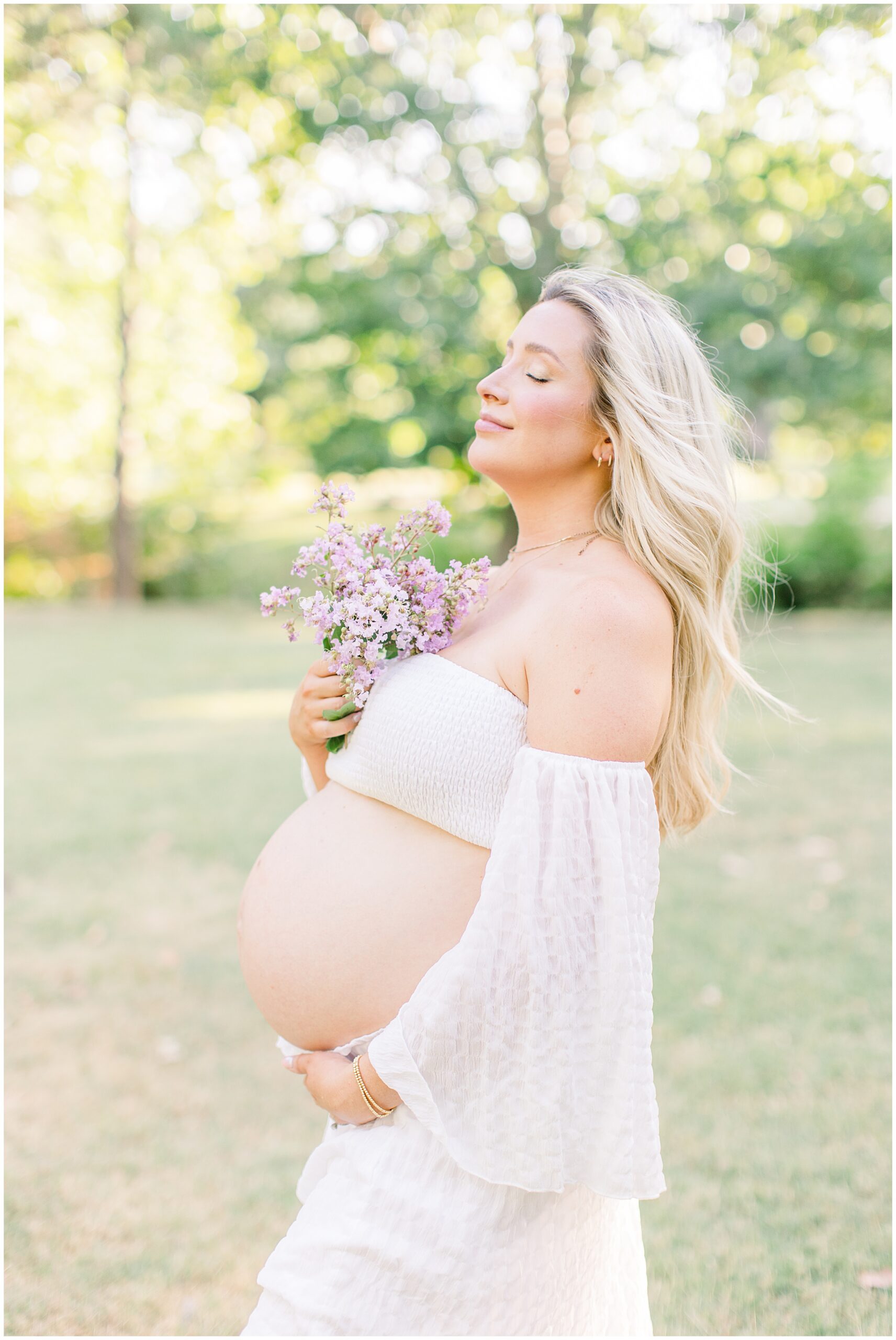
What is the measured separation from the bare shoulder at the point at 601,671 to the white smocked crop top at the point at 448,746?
0.08m

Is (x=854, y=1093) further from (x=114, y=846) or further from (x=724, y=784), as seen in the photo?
(x=114, y=846)

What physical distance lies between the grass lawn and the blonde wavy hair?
0.47 metres

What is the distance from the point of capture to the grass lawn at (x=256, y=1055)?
2.94m

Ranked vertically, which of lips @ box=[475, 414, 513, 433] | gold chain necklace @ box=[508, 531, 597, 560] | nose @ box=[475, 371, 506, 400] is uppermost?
nose @ box=[475, 371, 506, 400]

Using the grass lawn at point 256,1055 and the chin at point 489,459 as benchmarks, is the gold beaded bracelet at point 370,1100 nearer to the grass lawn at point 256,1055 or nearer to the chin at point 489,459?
the chin at point 489,459

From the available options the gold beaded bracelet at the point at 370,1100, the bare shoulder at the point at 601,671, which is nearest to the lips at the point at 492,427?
the bare shoulder at the point at 601,671

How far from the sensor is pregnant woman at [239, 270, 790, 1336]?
1.68m

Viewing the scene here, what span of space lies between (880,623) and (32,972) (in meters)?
14.0

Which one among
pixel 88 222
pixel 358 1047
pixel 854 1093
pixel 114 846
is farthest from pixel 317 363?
pixel 358 1047

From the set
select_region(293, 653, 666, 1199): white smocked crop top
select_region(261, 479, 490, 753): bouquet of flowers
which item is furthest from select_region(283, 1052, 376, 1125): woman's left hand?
select_region(261, 479, 490, 753): bouquet of flowers

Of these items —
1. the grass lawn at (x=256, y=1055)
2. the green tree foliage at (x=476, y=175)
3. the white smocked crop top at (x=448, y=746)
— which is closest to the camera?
the white smocked crop top at (x=448, y=746)

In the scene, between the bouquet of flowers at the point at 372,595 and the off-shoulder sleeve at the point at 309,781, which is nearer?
the bouquet of flowers at the point at 372,595

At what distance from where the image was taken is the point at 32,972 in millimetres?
4770

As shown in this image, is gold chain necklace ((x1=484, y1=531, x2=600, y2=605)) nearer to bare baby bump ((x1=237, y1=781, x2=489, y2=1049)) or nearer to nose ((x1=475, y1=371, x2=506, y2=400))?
nose ((x1=475, y1=371, x2=506, y2=400))
